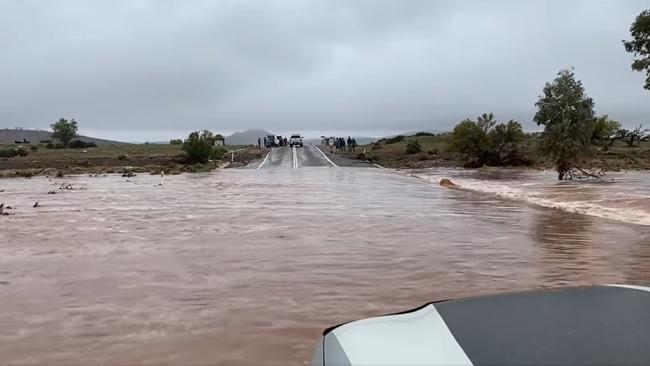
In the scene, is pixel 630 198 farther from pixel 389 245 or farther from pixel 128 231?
pixel 128 231

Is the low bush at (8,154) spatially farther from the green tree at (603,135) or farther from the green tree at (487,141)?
the green tree at (603,135)

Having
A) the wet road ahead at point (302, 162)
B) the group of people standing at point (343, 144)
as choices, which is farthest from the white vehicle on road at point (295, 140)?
the wet road ahead at point (302, 162)

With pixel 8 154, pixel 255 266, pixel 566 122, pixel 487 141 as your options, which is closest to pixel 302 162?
pixel 487 141

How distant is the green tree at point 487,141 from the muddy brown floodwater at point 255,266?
2880 cm

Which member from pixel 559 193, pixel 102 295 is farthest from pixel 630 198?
pixel 102 295

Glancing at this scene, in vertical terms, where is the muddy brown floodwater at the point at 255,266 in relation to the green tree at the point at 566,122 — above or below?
below

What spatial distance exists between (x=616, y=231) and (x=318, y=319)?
9973mm

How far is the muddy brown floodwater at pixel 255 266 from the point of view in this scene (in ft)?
18.2

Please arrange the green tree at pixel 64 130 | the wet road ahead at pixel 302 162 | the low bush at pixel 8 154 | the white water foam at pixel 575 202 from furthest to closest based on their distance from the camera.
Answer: the green tree at pixel 64 130 < the low bush at pixel 8 154 < the wet road ahead at pixel 302 162 < the white water foam at pixel 575 202

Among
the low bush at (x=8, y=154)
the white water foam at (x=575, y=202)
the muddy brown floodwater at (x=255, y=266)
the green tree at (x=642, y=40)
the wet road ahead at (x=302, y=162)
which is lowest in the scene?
the white water foam at (x=575, y=202)

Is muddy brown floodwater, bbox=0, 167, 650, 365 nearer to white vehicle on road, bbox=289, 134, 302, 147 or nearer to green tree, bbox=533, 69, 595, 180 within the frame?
green tree, bbox=533, 69, 595, 180

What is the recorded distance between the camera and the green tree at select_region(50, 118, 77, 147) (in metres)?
99.2

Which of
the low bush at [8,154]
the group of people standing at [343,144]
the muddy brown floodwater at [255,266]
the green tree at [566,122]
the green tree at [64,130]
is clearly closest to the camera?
the muddy brown floodwater at [255,266]

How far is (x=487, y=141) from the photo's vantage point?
47531 millimetres
